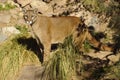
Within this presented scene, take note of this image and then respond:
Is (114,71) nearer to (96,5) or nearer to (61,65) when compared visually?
(61,65)

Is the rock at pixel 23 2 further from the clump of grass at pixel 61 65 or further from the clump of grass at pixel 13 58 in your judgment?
the clump of grass at pixel 61 65

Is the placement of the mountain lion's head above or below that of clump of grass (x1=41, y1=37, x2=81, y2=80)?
above

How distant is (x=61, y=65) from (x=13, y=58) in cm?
149

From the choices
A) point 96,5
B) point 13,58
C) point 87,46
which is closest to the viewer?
point 13,58

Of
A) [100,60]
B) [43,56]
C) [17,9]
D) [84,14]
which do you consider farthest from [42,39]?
[17,9]

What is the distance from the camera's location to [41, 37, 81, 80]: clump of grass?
734 cm

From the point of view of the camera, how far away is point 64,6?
10422 millimetres

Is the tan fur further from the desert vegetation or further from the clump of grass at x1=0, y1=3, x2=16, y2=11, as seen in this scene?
the clump of grass at x1=0, y1=3, x2=16, y2=11

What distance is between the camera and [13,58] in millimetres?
8391

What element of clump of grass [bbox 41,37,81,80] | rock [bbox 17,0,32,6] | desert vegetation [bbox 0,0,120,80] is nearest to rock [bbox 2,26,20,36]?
desert vegetation [bbox 0,0,120,80]

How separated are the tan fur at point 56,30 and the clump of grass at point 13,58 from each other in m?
0.47

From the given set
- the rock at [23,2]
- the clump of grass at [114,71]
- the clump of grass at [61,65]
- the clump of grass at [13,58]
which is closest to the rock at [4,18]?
the rock at [23,2]

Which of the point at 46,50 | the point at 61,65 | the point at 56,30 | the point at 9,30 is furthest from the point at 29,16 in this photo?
the point at 9,30

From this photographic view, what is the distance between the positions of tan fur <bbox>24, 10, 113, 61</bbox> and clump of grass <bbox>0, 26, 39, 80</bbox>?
0.47 meters
